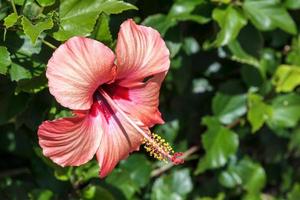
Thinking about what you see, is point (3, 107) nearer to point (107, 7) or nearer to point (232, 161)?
Result: point (107, 7)

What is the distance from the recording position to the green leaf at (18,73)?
60.2 inches

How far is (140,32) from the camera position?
4.62 ft

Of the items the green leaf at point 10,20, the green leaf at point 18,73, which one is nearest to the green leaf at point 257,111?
the green leaf at point 18,73

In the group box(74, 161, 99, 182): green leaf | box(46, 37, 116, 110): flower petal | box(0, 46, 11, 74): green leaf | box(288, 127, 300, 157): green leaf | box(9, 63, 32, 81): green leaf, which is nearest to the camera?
box(46, 37, 116, 110): flower petal

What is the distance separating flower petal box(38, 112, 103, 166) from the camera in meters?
1.38

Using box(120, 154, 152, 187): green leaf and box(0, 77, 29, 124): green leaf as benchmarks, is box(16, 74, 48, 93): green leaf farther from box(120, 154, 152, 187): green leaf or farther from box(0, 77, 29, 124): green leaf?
box(120, 154, 152, 187): green leaf

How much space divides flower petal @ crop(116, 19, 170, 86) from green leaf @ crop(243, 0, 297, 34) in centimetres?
70

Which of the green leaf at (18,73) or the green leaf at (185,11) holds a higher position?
the green leaf at (18,73)

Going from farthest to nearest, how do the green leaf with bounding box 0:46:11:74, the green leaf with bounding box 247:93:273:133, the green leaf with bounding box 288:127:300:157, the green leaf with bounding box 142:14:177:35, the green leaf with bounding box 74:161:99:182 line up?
1. the green leaf with bounding box 288:127:300:157
2. the green leaf with bounding box 247:93:273:133
3. the green leaf with bounding box 142:14:177:35
4. the green leaf with bounding box 74:161:99:182
5. the green leaf with bounding box 0:46:11:74

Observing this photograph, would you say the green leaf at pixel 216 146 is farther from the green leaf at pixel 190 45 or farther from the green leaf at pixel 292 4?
the green leaf at pixel 292 4

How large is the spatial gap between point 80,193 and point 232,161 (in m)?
0.79

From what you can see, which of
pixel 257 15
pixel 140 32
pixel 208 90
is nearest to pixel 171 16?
pixel 257 15

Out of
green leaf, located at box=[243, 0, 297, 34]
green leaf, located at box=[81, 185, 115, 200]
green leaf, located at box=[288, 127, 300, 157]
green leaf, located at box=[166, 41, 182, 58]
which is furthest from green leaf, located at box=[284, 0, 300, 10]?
green leaf, located at box=[81, 185, 115, 200]

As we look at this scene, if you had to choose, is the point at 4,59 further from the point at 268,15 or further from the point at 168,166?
the point at 168,166
